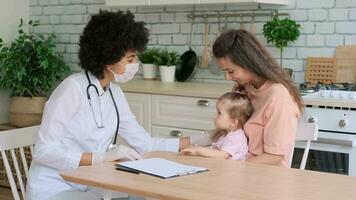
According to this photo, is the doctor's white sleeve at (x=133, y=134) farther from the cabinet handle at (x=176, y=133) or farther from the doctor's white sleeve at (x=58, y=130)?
the cabinet handle at (x=176, y=133)

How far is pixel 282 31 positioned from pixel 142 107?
1073 millimetres

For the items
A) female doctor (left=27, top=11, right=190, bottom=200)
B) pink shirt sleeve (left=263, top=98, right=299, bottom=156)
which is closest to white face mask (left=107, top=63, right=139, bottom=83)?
female doctor (left=27, top=11, right=190, bottom=200)

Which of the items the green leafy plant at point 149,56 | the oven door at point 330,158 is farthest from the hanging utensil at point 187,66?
the oven door at point 330,158

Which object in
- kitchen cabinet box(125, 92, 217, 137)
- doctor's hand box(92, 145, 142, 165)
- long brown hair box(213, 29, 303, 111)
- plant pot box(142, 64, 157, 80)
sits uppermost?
long brown hair box(213, 29, 303, 111)

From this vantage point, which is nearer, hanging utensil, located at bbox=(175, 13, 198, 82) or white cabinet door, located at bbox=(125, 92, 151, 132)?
white cabinet door, located at bbox=(125, 92, 151, 132)

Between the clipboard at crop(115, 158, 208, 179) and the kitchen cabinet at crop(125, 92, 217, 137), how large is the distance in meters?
1.51

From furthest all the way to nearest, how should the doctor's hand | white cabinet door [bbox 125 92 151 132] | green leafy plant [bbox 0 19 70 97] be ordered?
green leafy plant [bbox 0 19 70 97] → white cabinet door [bbox 125 92 151 132] → the doctor's hand

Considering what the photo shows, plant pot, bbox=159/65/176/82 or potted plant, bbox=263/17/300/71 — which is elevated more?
potted plant, bbox=263/17/300/71

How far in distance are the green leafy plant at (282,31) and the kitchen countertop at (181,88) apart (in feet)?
1.46

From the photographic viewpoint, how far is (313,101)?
3154 mm

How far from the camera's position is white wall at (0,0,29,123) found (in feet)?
16.3

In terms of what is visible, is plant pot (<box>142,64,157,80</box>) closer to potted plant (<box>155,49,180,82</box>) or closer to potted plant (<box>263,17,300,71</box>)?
potted plant (<box>155,49,180,82</box>)

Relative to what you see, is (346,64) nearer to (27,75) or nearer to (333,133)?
(333,133)

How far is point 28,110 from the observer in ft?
15.2
